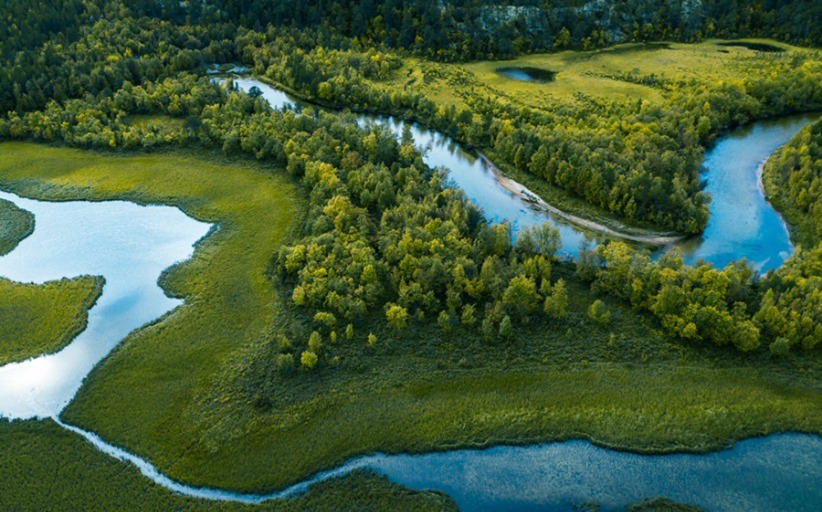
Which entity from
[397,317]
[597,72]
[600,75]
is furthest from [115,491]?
[597,72]

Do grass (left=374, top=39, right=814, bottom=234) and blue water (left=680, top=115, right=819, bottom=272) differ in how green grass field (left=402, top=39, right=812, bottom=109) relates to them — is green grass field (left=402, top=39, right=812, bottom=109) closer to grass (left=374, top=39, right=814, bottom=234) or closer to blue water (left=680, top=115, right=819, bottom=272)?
grass (left=374, top=39, right=814, bottom=234)

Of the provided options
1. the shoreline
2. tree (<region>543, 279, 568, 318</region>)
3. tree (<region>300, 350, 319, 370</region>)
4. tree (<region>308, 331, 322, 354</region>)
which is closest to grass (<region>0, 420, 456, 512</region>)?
tree (<region>300, 350, 319, 370</region>)

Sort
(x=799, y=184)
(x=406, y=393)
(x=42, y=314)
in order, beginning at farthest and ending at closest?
(x=799, y=184) < (x=42, y=314) < (x=406, y=393)

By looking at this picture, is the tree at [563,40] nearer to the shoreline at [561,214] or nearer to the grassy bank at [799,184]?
the shoreline at [561,214]

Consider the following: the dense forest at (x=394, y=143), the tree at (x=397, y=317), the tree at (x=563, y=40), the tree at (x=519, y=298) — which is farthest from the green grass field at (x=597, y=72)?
the tree at (x=397, y=317)

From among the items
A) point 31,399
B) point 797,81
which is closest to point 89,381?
point 31,399

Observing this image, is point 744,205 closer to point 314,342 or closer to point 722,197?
point 722,197

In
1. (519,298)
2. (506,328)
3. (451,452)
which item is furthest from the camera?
(519,298)
